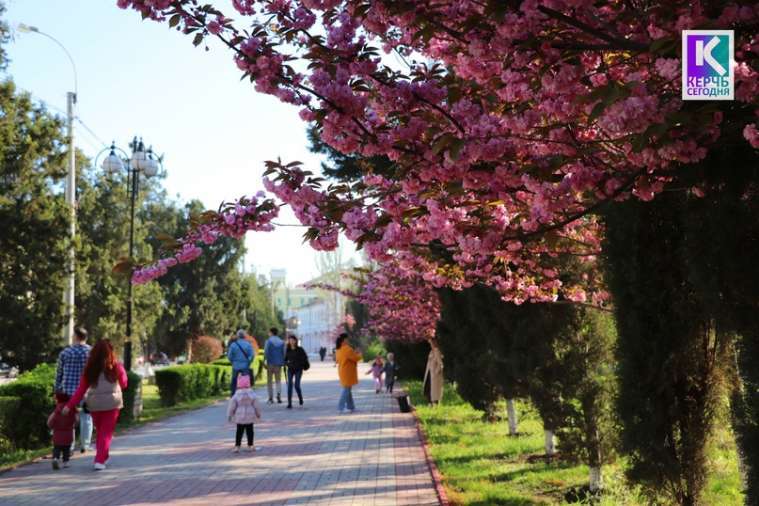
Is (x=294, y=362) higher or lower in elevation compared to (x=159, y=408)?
higher

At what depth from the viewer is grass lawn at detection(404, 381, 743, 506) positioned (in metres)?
8.23

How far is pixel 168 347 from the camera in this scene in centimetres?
6031

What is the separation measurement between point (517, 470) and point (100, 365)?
5494mm

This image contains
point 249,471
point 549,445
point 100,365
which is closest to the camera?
point 249,471

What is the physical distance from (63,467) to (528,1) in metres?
9.74

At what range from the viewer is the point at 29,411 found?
13.9 meters

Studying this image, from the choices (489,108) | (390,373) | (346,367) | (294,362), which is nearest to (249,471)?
(489,108)

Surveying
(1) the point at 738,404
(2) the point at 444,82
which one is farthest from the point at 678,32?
(1) the point at 738,404

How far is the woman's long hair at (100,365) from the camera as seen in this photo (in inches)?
424

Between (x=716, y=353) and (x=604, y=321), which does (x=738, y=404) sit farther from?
(x=604, y=321)

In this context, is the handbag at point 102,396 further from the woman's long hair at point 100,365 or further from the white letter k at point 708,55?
the white letter k at point 708,55

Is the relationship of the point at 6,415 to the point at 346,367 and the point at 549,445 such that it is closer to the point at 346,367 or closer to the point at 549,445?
the point at 346,367

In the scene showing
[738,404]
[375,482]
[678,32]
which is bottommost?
[375,482]

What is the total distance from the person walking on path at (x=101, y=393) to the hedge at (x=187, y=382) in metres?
12.9
